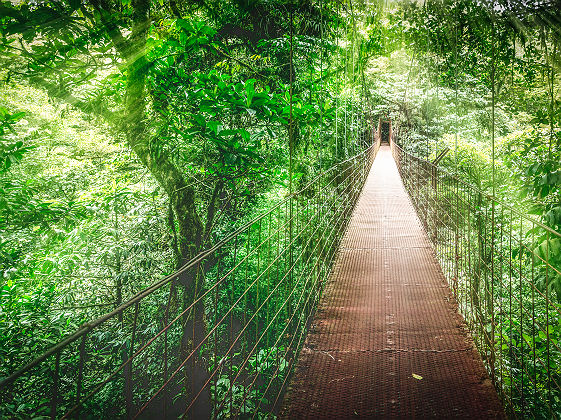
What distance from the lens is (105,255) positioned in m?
3.98

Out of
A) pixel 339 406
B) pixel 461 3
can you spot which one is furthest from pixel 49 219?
pixel 461 3

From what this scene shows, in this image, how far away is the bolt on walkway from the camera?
156 cm

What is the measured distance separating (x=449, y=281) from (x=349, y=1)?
3860mm

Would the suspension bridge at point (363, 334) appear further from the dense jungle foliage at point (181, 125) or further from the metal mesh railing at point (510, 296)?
the dense jungle foliage at point (181, 125)

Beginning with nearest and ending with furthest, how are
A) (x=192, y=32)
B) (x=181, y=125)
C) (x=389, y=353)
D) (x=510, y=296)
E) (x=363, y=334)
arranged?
1. (x=510, y=296)
2. (x=389, y=353)
3. (x=363, y=334)
4. (x=192, y=32)
5. (x=181, y=125)

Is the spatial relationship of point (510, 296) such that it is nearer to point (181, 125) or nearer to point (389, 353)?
point (389, 353)

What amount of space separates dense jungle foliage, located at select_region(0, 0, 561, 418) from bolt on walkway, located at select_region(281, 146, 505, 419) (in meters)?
0.25

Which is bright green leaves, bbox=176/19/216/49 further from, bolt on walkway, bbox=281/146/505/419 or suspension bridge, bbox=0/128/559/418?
bolt on walkway, bbox=281/146/505/419

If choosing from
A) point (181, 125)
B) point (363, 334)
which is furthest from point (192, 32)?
point (363, 334)

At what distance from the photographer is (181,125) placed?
137 inches

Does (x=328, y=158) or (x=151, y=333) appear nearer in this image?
(x=151, y=333)

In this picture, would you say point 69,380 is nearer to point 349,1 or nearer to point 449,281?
point 449,281

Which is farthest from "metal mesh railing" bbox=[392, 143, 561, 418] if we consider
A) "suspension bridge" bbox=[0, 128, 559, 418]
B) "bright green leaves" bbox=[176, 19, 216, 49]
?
"bright green leaves" bbox=[176, 19, 216, 49]

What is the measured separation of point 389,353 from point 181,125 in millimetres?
2738
